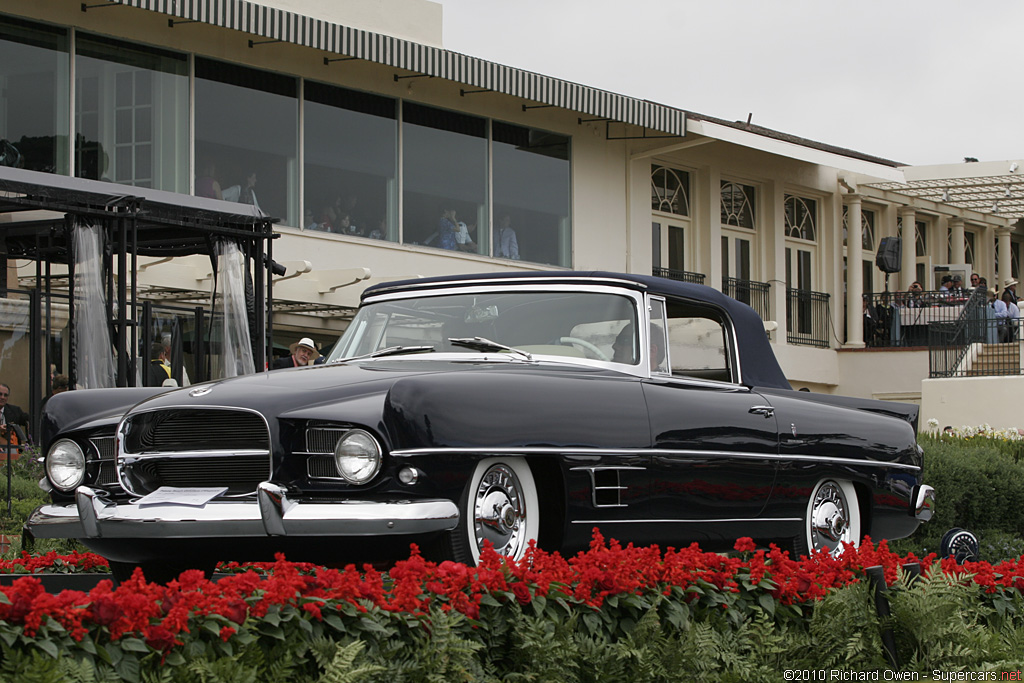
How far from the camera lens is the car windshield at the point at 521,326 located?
728cm

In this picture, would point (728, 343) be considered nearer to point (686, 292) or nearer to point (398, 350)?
point (686, 292)

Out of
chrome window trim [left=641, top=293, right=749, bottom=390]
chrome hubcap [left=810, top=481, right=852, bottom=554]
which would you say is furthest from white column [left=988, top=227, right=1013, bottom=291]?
chrome window trim [left=641, top=293, right=749, bottom=390]

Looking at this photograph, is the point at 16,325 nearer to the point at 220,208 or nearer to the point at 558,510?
the point at 220,208

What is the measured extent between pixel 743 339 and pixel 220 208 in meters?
6.79

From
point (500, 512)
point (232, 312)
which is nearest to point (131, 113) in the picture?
point (232, 312)

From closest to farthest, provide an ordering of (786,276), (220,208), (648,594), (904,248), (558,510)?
(648,594)
(558,510)
(220,208)
(786,276)
(904,248)

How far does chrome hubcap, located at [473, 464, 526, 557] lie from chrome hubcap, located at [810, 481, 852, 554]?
97.4 inches

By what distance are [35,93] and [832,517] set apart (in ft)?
39.8

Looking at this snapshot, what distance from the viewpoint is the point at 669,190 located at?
2603 centimetres

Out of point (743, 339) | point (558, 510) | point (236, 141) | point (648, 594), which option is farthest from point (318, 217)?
point (648, 594)

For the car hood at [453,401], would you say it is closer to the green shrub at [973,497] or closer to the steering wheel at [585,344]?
the steering wheel at [585,344]

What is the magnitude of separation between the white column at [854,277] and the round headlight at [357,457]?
2423 cm

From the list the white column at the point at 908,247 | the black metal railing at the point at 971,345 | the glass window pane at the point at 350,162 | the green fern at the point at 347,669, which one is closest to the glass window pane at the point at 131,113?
the glass window pane at the point at 350,162

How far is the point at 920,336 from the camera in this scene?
28766 mm
